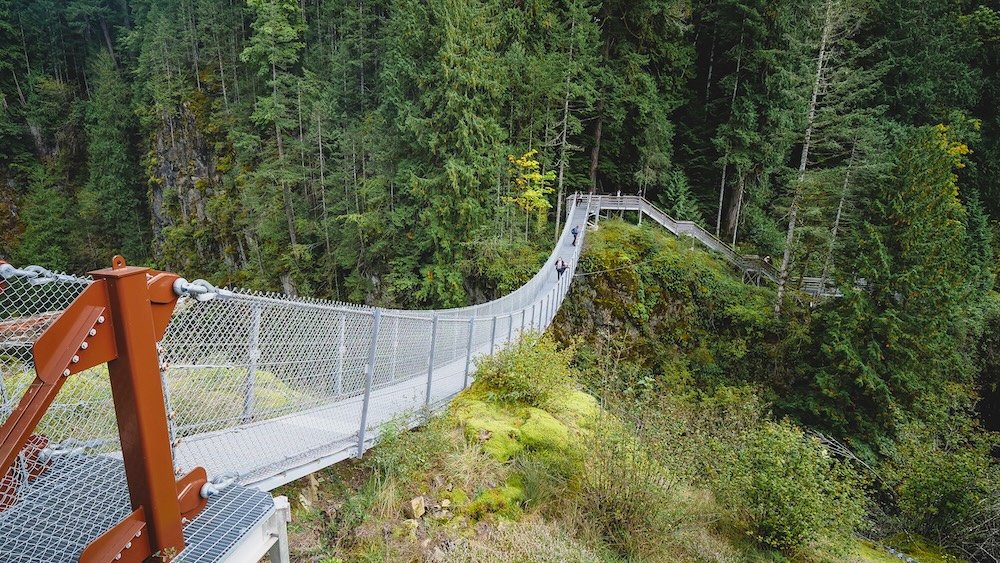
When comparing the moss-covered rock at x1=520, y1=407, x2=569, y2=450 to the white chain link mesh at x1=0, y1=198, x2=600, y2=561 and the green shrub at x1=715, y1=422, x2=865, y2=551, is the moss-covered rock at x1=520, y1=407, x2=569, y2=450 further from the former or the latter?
the green shrub at x1=715, y1=422, x2=865, y2=551

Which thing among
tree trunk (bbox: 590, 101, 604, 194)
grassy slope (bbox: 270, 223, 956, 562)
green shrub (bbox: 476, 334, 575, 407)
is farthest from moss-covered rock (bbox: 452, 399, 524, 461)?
tree trunk (bbox: 590, 101, 604, 194)

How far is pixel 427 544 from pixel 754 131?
Result: 21.0 m

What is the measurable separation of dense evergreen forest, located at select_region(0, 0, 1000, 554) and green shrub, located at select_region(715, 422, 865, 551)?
11.4 ft

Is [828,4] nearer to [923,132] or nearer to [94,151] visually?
[923,132]

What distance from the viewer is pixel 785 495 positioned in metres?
4.58

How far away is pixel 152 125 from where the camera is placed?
98.5 ft

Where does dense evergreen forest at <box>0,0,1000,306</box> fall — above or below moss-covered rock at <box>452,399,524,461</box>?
above

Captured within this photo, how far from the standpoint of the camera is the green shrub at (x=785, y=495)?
178 inches

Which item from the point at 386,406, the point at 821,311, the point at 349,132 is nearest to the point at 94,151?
the point at 349,132

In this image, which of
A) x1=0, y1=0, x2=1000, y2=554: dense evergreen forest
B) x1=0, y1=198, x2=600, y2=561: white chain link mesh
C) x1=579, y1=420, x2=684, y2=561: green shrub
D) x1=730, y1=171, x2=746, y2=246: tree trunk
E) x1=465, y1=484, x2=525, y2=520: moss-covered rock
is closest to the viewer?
x1=0, y1=198, x2=600, y2=561: white chain link mesh

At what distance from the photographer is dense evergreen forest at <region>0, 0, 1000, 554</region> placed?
13.0 meters

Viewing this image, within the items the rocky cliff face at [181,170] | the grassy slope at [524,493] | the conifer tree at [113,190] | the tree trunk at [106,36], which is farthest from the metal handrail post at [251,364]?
the tree trunk at [106,36]

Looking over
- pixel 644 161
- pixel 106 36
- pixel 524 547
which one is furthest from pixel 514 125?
pixel 106 36

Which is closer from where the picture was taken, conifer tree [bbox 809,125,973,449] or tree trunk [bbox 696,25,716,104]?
conifer tree [bbox 809,125,973,449]
